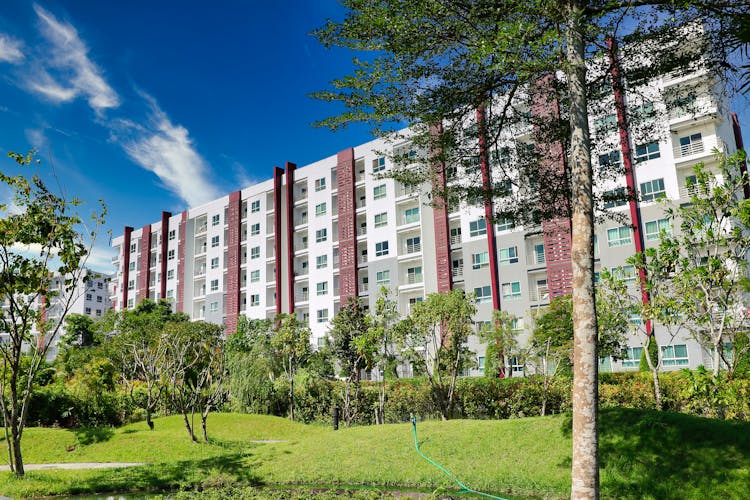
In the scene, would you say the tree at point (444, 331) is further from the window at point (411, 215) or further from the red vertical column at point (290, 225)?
the red vertical column at point (290, 225)

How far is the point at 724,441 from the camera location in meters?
9.07

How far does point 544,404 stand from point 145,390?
53.3 ft

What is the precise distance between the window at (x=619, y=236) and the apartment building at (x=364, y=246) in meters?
A: 0.05

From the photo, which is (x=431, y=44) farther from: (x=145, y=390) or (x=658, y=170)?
(x=658, y=170)

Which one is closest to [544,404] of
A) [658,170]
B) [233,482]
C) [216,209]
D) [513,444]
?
[513,444]

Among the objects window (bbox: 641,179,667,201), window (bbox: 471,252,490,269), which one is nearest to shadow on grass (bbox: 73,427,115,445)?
window (bbox: 471,252,490,269)

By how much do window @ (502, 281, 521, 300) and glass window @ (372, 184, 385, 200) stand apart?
11047 millimetres

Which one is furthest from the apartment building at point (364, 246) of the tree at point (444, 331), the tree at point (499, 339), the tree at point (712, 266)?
the tree at point (712, 266)

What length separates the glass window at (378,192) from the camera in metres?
37.6

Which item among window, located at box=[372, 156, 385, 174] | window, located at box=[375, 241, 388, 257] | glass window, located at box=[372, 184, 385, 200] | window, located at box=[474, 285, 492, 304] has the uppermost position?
window, located at box=[372, 156, 385, 174]

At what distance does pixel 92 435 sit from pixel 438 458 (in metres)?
10.4

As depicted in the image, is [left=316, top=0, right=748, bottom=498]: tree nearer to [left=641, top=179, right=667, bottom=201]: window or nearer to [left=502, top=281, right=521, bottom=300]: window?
[left=641, top=179, right=667, bottom=201]: window

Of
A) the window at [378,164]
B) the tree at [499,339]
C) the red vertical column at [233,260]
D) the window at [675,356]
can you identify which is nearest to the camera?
the tree at [499,339]

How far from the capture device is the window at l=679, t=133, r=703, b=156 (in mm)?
26016
